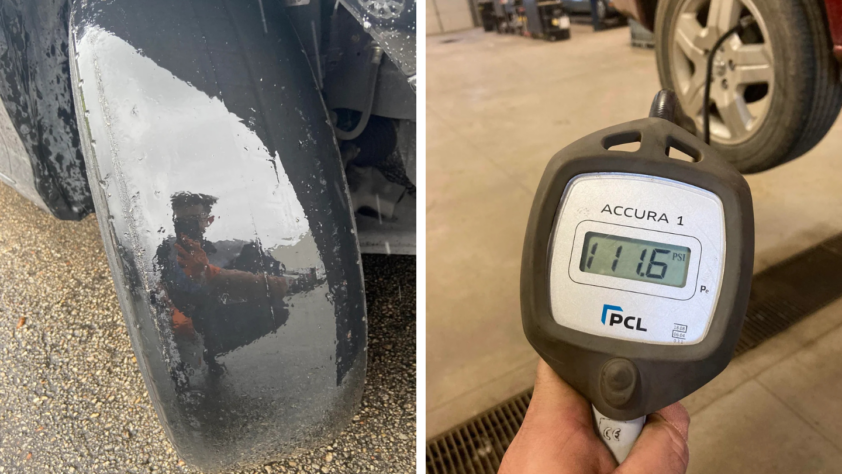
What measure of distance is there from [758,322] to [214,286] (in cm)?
123

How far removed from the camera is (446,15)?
580 cm

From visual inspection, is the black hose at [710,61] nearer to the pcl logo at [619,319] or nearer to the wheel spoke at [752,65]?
the wheel spoke at [752,65]

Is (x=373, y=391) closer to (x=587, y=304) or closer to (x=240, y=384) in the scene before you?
(x=240, y=384)

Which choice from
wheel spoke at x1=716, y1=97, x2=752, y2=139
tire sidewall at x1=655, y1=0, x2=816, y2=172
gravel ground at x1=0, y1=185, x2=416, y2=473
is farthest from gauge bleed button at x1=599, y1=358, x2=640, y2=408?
wheel spoke at x1=716, y1=97, x2=752, y2=139

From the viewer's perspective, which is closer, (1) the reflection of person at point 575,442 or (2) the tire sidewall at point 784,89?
(1) the reflection of person at point 575,442

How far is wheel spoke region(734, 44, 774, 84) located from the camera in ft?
4.51

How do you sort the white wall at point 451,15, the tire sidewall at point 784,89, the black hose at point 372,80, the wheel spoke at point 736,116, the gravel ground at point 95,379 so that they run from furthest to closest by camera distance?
the white wall at point 451,15 < the wheel spoke at point 736,116 < the tire sidewall at point 784,89 < the gravel ground at point 95,379 < the black hose at point 372,80

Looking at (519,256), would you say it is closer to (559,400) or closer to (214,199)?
(559,400)

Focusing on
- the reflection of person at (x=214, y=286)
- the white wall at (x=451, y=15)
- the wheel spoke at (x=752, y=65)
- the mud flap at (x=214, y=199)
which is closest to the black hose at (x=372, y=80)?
the mud flap at (x=214, y=199)

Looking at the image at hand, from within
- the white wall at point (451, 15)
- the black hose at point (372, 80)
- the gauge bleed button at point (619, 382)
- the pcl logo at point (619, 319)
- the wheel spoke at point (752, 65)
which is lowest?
the white wall at point (451, 15)

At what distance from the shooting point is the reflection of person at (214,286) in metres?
0.60

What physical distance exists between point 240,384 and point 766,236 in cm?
149

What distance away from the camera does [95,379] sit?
112 cm

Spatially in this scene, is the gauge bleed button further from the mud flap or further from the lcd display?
the mud flap
